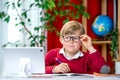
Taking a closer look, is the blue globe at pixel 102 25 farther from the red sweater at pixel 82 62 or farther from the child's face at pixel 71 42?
the child's face at pixel 71 42

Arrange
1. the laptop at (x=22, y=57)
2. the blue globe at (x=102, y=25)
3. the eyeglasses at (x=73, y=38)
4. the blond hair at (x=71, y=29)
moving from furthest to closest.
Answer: the blue globe at (x=102, y=25) → the blond hair at (x=71, y=29) → the eyeglasses at (x=73, y=38) → the laptop at (x=22, y=57)

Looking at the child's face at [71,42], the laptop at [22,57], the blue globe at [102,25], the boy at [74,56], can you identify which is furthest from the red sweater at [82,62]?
the blue globe at [102,25]

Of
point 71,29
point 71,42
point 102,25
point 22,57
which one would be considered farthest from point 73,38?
point 102,25

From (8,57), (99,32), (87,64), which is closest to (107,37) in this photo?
(99,32)

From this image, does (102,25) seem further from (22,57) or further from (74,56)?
(22,57)

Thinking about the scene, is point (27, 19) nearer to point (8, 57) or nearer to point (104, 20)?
point (104, 20)

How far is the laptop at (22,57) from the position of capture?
2.00m

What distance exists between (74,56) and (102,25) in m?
1.64

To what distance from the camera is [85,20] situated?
4.30m

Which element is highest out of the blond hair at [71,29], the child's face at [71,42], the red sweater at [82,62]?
the blond hair at [71,29]

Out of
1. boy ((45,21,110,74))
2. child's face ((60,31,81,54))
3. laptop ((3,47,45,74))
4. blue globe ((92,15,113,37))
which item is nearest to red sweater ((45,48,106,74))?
boy ((45,21,110,74))

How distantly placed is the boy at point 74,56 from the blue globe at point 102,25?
1509mm

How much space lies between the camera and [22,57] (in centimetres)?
199

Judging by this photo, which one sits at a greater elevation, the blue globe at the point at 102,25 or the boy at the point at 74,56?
the blue globe at the point at 102,25
